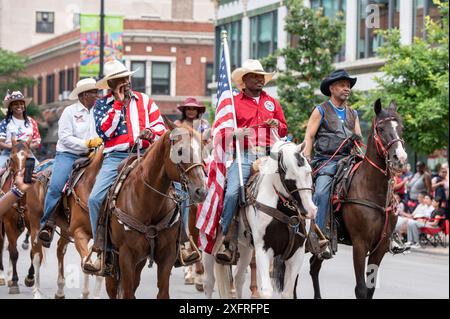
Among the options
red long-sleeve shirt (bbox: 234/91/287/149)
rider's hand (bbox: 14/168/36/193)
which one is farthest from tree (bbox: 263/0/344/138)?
red long-sleeve shirt (bbox: 234/91/287/149)

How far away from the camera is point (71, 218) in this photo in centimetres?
1370

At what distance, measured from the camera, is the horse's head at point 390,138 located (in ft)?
39.8

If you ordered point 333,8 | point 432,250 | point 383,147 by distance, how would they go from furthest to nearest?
point 333,8, point 432,250, point 383,147

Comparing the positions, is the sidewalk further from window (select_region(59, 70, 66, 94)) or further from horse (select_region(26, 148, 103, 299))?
window (select_region(59, 70, 66, 94))

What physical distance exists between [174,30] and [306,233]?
5613 centimetres

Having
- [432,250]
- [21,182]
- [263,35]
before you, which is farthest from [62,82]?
[21,182]

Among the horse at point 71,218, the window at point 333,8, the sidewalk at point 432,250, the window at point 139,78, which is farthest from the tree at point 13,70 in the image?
the horse at point 71,218

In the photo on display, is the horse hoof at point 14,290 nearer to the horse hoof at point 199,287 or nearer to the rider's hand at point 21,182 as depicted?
the rider's hand at point 21,182

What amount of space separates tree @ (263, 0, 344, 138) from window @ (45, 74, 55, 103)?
39181 mm

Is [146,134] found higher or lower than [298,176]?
higher

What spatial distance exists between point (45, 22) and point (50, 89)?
15.2ft

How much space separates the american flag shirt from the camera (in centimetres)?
1173

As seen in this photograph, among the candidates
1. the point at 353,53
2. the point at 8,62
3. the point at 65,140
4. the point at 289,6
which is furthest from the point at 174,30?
the point at 65,140

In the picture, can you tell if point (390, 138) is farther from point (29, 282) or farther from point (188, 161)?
point (29, 282)
